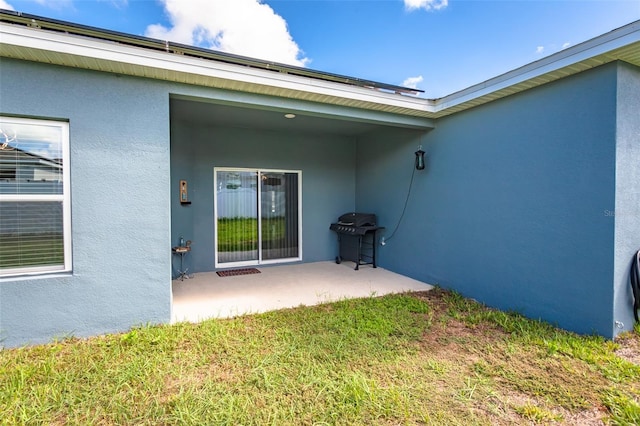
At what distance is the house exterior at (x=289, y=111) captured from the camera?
10.3ft

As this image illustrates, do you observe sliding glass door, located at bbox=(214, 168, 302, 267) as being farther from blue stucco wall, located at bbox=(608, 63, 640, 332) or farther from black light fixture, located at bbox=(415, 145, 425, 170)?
blue stucco wall, located at bbox=(608, 63, 640, 332)

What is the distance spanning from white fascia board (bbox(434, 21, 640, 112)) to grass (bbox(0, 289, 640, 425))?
2937 mm

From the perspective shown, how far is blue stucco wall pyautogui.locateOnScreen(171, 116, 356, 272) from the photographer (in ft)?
20.2

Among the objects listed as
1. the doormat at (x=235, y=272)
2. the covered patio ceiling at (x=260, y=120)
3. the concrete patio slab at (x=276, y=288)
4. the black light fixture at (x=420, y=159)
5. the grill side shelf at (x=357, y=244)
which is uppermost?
the covered patio ceiling at (x=260, y=120)

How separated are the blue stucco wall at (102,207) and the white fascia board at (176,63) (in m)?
0.36

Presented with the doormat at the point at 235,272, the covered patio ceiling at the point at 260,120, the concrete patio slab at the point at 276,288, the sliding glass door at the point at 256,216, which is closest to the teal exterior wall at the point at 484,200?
the concrete patio slab at the point at 276,288

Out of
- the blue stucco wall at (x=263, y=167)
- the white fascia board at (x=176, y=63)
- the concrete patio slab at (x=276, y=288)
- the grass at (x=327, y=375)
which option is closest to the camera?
the grass at (x=327, y=375)

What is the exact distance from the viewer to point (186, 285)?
545cm

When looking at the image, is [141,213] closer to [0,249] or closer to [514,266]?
[0,249]

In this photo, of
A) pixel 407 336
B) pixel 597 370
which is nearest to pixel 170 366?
pixel 407 336

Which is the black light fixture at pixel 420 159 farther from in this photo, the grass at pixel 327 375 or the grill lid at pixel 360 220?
the grass at pixel 327 375

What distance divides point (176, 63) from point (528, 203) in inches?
178

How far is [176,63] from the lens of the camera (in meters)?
3.35

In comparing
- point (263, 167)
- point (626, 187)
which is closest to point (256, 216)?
point (263, 167)
